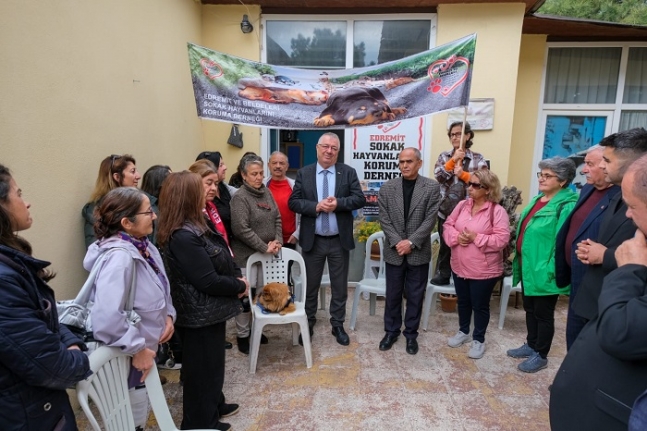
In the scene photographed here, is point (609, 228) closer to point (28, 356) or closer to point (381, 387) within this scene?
point (381, 387)

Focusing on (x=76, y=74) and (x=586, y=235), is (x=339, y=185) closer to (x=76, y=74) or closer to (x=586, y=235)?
(x=586, y=235)

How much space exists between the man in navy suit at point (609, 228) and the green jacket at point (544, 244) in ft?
2.21

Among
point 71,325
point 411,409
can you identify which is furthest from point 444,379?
point 71,325

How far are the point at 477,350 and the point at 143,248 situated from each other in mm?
2846

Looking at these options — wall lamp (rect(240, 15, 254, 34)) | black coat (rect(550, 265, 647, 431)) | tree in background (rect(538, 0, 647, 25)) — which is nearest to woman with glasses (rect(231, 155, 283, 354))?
black coat (rect(550, 265, 647, 431))

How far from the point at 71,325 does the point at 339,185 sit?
2.36 m

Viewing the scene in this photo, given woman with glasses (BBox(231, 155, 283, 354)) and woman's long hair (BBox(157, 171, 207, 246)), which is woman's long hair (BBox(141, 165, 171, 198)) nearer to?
woman with glasses (BBox(231, 155, 283, 354))

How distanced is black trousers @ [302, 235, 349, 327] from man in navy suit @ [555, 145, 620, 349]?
1707 millimetres

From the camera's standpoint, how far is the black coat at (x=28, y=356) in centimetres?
118

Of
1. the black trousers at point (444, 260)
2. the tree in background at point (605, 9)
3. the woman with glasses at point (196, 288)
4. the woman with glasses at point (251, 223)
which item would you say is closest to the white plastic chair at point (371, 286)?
the black trousers at point (444, 260)

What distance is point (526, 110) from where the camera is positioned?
611cm

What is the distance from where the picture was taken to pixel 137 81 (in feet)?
11.8

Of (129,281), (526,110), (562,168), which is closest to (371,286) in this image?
(562,168)

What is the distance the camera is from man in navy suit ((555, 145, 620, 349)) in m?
2.40
